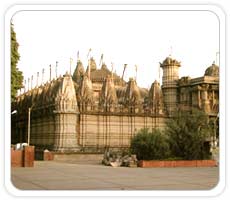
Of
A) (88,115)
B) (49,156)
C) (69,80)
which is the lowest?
(49,156)

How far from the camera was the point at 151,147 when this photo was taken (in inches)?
1001

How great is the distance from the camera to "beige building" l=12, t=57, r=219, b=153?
119ft

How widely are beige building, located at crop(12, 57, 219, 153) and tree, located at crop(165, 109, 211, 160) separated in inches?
448

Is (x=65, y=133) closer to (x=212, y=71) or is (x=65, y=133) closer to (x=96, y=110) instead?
(x=96, y=110)

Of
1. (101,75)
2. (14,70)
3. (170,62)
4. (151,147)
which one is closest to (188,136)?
(151,147)

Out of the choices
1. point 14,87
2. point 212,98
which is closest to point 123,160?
point 14,87

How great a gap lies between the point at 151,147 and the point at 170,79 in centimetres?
2476

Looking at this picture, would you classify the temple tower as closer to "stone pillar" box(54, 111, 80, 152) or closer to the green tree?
"stone pillar" box(54, 111, 80, 152)

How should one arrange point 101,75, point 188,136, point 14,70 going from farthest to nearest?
point 101,75 → point 188,136 → point 14,70

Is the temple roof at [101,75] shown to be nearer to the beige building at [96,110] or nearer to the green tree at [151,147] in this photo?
the beige building at [96,110]

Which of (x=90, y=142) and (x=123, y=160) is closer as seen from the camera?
(x=123, y=160)

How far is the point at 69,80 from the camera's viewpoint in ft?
121

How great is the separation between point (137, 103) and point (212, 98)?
6.95m
